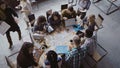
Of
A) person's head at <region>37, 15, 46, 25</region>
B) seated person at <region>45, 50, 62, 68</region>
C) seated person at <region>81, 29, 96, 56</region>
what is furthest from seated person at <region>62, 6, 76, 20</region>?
seated person at <region>45, 50, 62, 68</region>

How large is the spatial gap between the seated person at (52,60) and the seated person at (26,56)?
0.30m

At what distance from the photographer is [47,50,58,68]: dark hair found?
3754 millimetres

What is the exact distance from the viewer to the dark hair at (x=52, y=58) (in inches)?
148

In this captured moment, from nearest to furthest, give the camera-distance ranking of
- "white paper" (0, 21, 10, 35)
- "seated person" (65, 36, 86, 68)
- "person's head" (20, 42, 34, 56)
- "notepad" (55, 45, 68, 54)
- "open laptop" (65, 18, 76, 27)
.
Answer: "person's head" (20, 42, 34, 56)
"seated person" (65, 36, 86, 68)
"notepad" (55, 45, 68, 54)
"open laptop" (65, 18, 76, 27)
"white paper" (0, 21, 10, 35)

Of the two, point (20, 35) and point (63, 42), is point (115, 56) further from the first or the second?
point (20, 35)

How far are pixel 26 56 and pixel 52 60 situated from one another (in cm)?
50

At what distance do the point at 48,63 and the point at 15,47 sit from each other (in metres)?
1.89

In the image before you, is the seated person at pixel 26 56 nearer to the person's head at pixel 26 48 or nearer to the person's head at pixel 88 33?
the person's head at pixel 26 48

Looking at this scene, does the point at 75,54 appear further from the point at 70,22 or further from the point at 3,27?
the point at 3,27

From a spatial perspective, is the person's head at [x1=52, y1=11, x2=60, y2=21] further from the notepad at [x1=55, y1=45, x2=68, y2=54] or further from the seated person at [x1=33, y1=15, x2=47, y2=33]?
the notepad at [x1=55, y1=45, x2=68, y2=54]

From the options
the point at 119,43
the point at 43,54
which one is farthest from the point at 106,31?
the point at 43,54

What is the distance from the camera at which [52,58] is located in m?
3.79

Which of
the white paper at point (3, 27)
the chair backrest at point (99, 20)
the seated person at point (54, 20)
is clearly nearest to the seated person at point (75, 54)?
the seated person at point (54, 20)

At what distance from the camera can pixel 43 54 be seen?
4.29 meters
